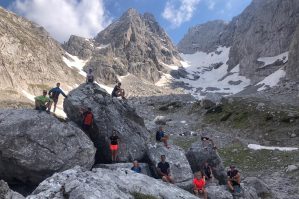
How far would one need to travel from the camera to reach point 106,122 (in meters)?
28.9

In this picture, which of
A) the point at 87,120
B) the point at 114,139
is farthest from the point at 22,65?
the point at 114,139

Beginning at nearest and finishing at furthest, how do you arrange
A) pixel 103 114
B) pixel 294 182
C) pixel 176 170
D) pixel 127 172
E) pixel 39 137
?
pixel 127 172 → pixel 39 137 → pixel 176 170 → pixel 103 114 → pixel 294 182

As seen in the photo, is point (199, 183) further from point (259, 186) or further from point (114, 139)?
point (259, 186)

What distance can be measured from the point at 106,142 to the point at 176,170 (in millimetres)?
5269

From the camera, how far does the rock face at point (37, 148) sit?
2342 cm

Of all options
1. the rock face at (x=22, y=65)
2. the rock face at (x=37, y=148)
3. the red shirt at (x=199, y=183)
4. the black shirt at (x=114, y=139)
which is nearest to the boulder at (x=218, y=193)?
the red shirt at (x=199, y=183)

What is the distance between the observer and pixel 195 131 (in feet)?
193

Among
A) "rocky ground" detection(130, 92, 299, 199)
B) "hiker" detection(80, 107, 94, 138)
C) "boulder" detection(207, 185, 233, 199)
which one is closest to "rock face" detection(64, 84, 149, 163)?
"hiker" detection(80, 107, 94, 138)

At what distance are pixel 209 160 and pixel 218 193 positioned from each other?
5460 mm

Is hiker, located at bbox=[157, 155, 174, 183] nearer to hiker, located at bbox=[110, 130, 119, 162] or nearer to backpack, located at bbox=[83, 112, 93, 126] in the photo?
hiker, located at bbox=[110, 130, 119, 162]

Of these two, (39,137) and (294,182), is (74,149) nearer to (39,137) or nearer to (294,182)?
(39,137)

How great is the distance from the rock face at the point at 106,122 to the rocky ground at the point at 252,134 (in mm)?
10789

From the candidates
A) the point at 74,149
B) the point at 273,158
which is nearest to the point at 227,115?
the point at 273,158

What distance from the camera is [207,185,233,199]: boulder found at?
24.6 meters
